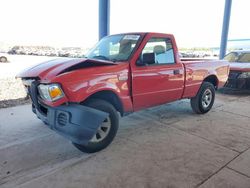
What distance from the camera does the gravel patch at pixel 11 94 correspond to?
5.97 meters

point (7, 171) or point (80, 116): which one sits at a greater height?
point (80, 116)

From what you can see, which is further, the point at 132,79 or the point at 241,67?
the point at 241,67

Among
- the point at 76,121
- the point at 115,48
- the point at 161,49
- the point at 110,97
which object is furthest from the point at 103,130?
the point at 161,49

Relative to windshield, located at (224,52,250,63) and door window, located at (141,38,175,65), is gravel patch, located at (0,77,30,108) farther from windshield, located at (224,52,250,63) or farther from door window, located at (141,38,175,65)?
windshield, located at (224,52,250,63)

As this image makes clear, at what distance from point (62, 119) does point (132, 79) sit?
4.35 ft

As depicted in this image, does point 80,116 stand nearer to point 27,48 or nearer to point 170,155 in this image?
point 170,155

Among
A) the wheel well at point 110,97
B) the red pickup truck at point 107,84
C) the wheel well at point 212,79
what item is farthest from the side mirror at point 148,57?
the wheel well at point 212,79

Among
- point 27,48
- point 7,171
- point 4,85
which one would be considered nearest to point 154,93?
point 7,171

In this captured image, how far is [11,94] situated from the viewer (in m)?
6.68

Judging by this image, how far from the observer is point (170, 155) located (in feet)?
11.2

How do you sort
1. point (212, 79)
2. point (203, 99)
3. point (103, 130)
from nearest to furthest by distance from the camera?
point (103, 130), point (203, 99), point (212, 79)

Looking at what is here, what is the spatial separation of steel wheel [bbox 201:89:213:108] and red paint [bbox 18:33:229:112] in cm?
39

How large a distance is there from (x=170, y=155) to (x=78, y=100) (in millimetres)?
1579

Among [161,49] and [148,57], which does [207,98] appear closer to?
[161,49]
